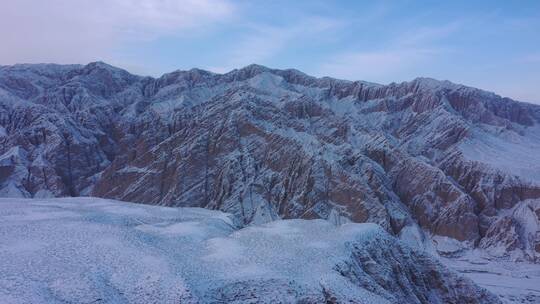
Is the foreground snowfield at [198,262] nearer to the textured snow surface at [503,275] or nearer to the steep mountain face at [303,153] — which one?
the textured snow surface at [503,275]

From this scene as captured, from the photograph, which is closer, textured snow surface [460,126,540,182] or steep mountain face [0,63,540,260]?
steep mountain face [0,63,540,260]

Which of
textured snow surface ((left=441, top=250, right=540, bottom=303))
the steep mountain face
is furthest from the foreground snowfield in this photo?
the steep mountain face

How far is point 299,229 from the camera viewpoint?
31.7 meters

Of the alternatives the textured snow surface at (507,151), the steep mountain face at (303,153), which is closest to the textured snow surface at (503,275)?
the steep mountain face at (303,153)

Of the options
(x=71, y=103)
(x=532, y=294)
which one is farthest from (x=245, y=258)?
(x=71, y=103)

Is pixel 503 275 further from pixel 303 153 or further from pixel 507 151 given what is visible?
pixel 507 151

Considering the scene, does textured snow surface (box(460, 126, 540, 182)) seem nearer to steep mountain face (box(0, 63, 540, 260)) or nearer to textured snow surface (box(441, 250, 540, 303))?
steep mountain face (box(0, 63, 540, 260))

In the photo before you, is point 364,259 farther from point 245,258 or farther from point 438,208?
point 438,208

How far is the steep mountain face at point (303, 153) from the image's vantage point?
250ft

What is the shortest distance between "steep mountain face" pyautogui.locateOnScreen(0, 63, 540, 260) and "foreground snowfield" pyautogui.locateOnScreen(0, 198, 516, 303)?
41.8 metres

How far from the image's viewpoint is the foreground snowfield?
68.5 ft

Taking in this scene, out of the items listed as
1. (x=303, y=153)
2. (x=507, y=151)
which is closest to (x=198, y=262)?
(x=303, y=153)

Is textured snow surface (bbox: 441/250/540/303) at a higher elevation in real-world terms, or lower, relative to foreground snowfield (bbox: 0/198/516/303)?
lower

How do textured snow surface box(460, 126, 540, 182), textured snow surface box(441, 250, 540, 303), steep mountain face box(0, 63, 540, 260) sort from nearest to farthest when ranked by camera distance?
textured snow surface box(441, 250, 540, 303) → steep mountain face box(0, 63, 540, 260) → textured snow surface box(460, 126, 540, 182)
